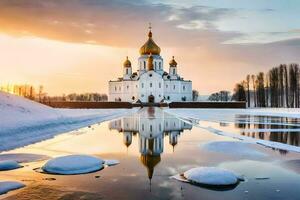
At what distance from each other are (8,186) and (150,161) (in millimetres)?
3985

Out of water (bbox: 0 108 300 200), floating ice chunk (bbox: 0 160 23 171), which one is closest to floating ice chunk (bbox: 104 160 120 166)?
water (bbox: 0 108 300 200)

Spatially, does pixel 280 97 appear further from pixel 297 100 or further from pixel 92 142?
pixel 92 142

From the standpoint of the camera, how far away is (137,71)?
91.3 metres

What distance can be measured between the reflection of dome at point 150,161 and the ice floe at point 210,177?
0.88 metres

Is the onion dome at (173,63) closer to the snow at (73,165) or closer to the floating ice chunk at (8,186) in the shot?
the snow at (73,165)

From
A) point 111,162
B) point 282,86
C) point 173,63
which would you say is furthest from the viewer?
point 173,63

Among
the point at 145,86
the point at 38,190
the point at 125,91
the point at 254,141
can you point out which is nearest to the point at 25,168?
the point at 38,190

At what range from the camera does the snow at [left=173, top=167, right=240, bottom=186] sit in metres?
7.20

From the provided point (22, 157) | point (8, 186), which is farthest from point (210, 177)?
point (22, 157)

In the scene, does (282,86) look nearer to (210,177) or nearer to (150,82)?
(150,82)

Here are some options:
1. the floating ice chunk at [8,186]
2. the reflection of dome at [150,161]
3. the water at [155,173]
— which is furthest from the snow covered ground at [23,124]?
the floating ice chunk at [8,186]

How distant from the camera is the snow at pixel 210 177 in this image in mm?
7195

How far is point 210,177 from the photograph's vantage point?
7.48 m

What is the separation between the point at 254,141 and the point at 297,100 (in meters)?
70.4
